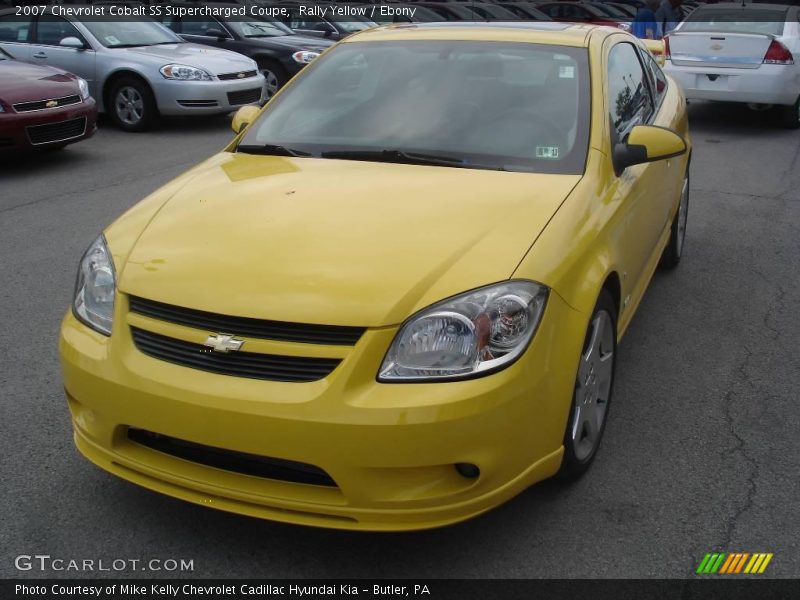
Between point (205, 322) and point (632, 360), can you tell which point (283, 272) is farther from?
point (632, 360)

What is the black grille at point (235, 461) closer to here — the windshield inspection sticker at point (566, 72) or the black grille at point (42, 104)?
the windshield inspection sticker at point (566, 72)

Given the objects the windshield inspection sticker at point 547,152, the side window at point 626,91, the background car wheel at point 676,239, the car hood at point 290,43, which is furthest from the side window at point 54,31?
the windshield inspection sticker at point 547,152

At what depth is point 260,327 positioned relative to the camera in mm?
2660

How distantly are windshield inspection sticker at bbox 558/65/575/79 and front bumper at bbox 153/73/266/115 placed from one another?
26.2 ft

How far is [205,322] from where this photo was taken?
2723mm

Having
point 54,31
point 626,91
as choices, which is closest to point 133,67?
point 54,31

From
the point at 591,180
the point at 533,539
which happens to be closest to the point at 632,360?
the point at 591,180

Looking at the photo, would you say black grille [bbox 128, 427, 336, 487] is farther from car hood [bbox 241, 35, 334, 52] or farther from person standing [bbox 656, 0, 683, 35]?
person standing [bbox 656, 0, 683, 35]

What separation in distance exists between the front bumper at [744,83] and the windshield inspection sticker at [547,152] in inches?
321

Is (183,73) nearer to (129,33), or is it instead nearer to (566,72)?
(129,33)

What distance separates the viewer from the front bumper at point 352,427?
8.27 feet

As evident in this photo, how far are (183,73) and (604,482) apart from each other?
9.22 metres

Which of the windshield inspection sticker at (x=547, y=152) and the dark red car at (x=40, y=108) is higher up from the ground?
the windshield inspection sticker at (x=547, y=152)

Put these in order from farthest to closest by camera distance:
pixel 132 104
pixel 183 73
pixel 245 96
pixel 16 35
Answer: pixel 16 35
pixel 245 96
pixel 132 104
pixel 183 73
